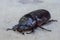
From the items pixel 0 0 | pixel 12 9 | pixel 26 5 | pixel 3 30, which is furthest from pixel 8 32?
pixel 0 0

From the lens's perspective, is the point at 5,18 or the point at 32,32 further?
the point at 5,18

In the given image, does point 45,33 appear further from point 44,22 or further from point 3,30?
point 3,30

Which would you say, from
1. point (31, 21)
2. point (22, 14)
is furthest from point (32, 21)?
point (22, 14)

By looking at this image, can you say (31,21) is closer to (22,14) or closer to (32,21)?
(32,21)
